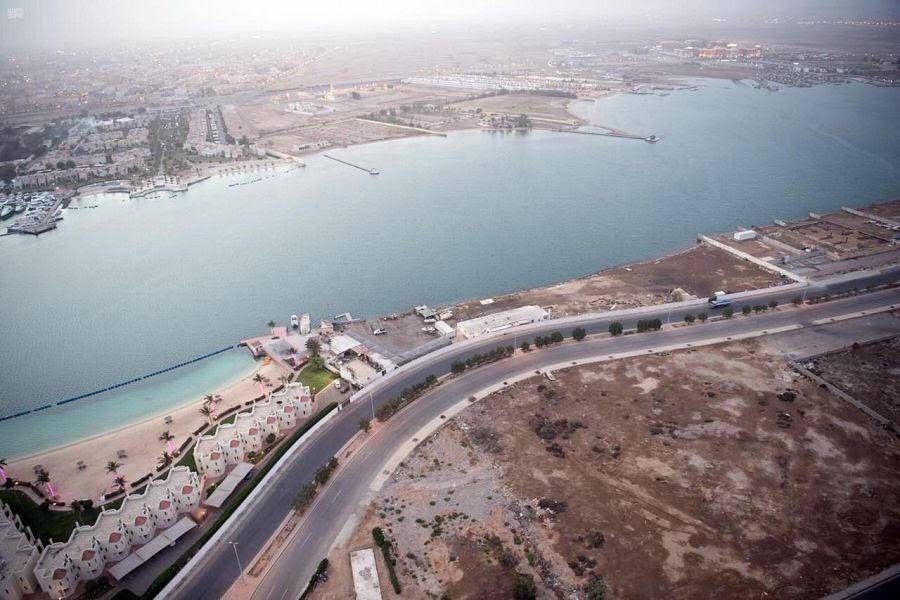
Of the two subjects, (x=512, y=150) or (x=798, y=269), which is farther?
(x=512, y=150)

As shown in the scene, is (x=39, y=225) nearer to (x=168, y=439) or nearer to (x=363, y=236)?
(x=363, y=236)

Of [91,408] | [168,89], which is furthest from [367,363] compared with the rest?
[168,89]

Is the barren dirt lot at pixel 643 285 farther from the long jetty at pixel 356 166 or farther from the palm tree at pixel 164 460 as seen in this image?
the long jetty at pixel 356 166

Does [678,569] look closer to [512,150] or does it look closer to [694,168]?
[694,168]

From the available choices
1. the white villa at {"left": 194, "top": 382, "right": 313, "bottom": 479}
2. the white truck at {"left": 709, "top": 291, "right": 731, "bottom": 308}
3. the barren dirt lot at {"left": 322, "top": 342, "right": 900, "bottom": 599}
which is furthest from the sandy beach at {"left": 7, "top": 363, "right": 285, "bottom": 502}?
the white truck at {"left": 709, "top": 291, "right": 731, "bottom": 308}

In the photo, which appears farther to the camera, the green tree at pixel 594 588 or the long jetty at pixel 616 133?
the long jetty at pixel 616 133

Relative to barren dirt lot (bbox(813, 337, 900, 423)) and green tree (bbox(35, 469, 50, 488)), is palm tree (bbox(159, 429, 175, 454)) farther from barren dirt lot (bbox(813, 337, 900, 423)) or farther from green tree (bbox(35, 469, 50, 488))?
barren dirt lot (bbox(813, 337, 900, 423))

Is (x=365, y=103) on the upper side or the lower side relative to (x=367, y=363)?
A: upper

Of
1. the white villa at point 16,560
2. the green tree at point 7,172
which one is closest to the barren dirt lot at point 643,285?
the white villa at point 16,560
